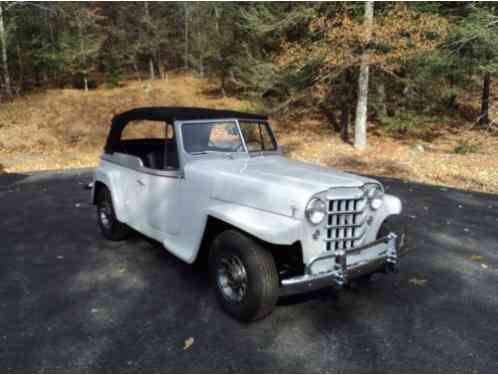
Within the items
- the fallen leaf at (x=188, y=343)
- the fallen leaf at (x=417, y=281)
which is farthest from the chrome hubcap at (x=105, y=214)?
the fallen leaf at (x=417, y=281)

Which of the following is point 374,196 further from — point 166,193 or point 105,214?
point 105,214

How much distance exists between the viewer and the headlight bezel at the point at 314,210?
9.91 feet

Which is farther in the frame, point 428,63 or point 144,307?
point 428,63

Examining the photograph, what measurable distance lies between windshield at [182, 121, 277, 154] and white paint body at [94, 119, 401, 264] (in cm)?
11

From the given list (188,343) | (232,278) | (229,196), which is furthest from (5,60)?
(188,343)

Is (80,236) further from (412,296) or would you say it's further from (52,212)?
(412,296)

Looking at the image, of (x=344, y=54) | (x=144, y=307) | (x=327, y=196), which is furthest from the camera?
(x=344, y=54)

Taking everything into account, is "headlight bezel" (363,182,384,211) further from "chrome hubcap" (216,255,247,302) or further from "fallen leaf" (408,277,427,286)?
"chrome hubcap" (216,255,247,302)

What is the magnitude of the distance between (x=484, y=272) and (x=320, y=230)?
2676 mm

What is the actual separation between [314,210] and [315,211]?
0.04ft

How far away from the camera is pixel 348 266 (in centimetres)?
314

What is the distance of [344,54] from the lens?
13023 mm

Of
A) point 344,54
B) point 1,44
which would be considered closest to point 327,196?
point 344,54

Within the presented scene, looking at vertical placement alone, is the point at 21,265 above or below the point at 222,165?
below
